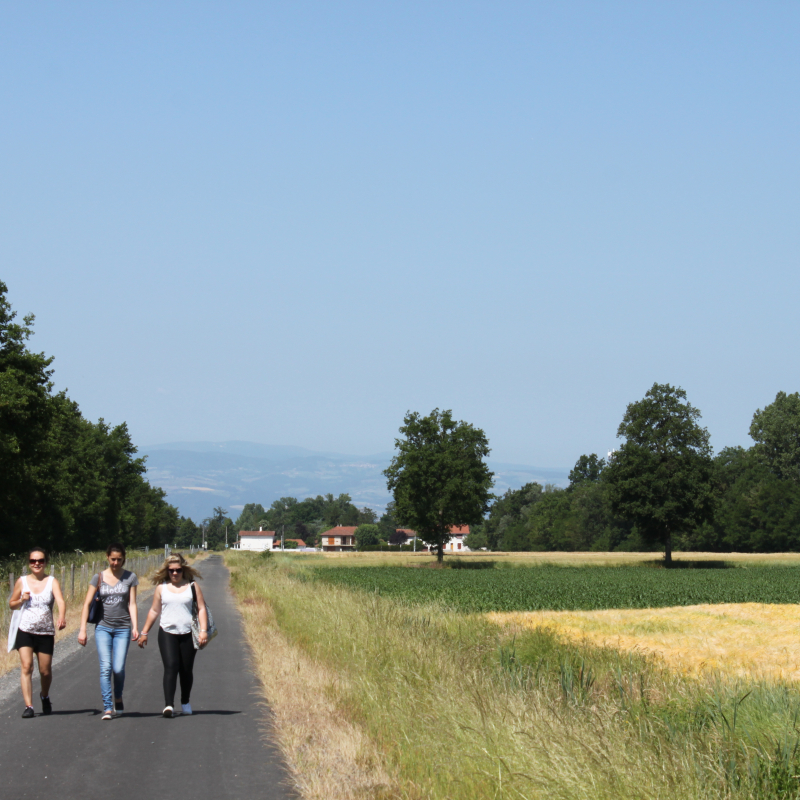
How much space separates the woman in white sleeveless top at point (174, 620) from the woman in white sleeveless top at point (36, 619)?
3.76 feet

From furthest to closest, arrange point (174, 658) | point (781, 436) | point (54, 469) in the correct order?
1. point (781, 436)
2. point (54, 469)
3. point (174, 658)

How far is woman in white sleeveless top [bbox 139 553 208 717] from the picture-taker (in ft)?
33.4

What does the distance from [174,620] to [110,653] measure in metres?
0.90

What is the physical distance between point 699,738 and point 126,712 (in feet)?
23.2

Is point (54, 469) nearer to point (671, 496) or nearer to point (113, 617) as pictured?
point (671, 496)

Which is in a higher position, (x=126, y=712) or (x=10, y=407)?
(x=10, y=407)

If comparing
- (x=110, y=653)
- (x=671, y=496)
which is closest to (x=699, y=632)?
(x=110, y=653)

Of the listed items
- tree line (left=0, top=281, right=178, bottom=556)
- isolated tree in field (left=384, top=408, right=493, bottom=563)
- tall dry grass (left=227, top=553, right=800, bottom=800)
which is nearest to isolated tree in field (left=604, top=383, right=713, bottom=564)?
isolated tree in field (left=384, top=408, right=493, bottom=563)

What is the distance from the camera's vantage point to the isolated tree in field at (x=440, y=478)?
7362 centimetres

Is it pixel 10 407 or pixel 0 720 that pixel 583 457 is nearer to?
pixel 10 407

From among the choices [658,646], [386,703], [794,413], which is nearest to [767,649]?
[658,646]

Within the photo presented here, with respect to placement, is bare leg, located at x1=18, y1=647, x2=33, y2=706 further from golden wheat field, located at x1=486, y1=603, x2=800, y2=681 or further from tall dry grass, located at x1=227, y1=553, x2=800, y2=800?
golden wheat field, located at x1=486, y1=603, x2=800, y2=681

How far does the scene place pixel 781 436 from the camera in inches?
5089

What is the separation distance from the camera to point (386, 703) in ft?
30.1
